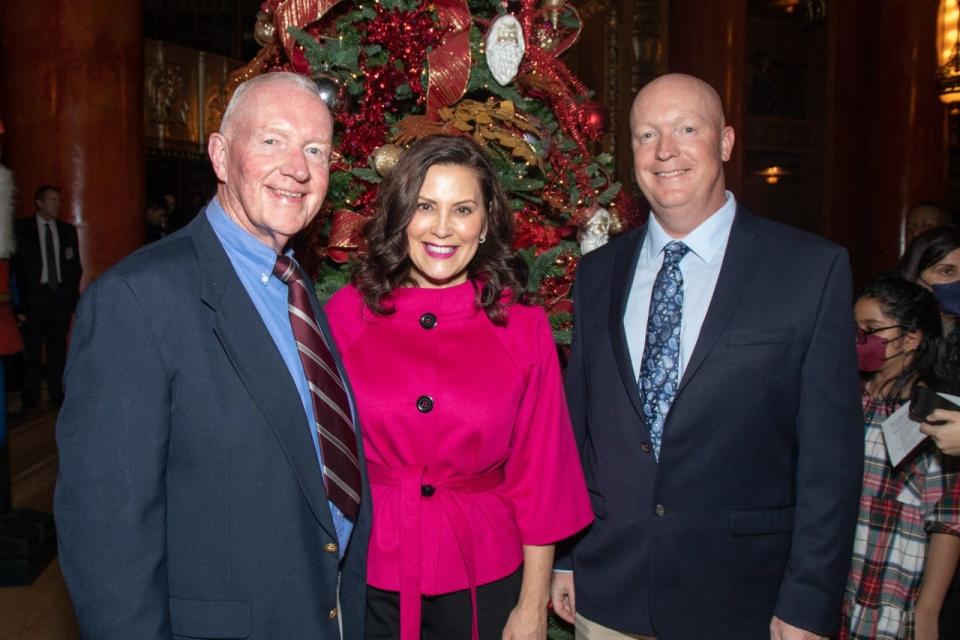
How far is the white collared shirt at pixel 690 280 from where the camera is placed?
1.80m

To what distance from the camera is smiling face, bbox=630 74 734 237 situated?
1.82 meters

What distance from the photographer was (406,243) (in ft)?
6.22

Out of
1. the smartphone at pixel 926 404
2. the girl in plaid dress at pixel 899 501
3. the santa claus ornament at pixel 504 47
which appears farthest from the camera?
the santa claus ornament at pixel 504 47

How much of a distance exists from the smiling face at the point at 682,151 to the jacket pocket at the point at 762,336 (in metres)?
0.32

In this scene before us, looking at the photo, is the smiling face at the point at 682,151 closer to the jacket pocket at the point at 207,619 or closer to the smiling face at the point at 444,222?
the smiling face at the point at 444,222

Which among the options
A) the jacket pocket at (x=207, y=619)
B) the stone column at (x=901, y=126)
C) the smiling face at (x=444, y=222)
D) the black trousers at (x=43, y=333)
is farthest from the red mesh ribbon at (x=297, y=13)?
the stone column at (x=901, y=126)

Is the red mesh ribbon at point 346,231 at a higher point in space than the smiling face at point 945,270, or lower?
higher

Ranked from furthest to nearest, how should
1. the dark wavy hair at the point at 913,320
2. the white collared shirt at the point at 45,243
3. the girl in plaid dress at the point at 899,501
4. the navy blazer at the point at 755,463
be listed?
the white collared shirt at the point at 45,243 < the dark wavy hair at the point at 913,320 < the girl in plaid dress at the point at 899,501 < the navy blazer at the point at 755,463

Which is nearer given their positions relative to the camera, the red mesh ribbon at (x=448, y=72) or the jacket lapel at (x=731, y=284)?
the jacket lapel at (x=731, y=284)

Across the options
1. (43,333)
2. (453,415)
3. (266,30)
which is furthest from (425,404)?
(43,333)

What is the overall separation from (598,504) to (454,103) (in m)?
1.26

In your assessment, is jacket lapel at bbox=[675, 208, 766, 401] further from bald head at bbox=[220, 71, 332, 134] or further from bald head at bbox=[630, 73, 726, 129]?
bald head at bbox=[220, 71, 332, 134]

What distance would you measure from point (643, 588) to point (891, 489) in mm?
878

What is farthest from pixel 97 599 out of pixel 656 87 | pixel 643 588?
pixel 656 87
